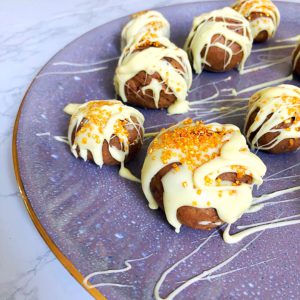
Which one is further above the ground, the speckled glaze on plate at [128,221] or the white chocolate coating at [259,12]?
the white chocolate coating at [259,12]

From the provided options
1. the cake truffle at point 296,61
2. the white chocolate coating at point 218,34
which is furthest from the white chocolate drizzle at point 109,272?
the cake truffle at point 296,61

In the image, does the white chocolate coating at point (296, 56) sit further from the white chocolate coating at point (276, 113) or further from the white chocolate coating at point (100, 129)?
the white chocolate coating at point (100, 129)

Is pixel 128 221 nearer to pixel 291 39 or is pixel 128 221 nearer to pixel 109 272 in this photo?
pixel 109 272

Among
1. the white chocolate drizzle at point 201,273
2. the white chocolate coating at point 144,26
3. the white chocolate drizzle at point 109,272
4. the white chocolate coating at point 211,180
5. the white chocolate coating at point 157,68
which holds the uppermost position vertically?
the white chocolate coating at point 144,26

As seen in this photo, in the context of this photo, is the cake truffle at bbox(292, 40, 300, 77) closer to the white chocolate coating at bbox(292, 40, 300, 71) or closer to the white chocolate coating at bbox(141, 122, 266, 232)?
the white chocolate coating at bbox(292, 40, 300, 71)

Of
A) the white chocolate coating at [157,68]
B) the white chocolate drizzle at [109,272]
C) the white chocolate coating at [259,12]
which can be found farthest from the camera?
the white chocolate coating at [259,12]

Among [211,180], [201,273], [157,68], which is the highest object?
[157,68]

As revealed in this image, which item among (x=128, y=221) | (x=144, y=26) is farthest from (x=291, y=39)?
(x=128, y=221)
